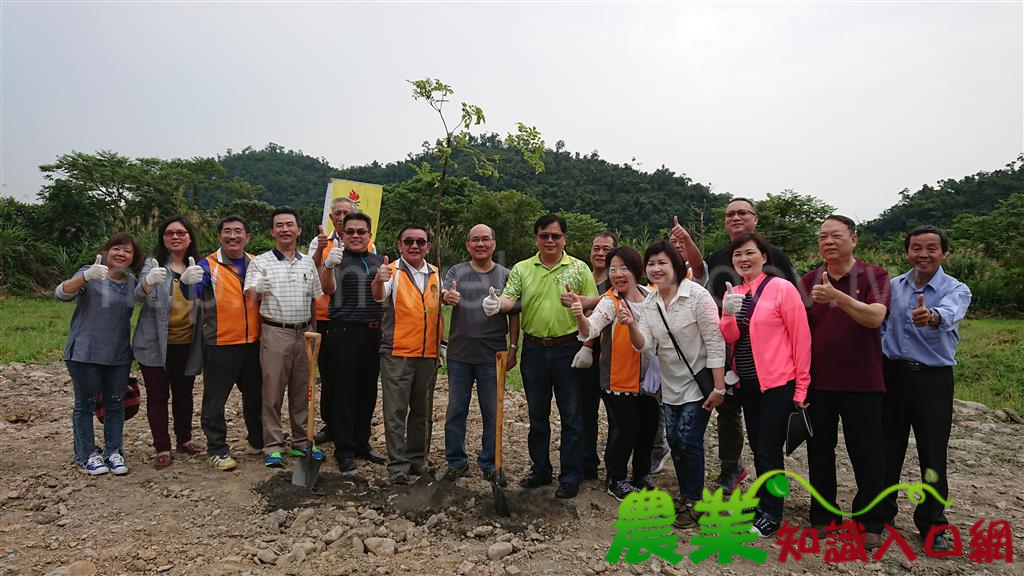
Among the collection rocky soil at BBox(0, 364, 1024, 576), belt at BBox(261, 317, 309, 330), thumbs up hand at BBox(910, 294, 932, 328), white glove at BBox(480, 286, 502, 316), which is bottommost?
rocky soil at BBox(0, 364, 1024, 576)

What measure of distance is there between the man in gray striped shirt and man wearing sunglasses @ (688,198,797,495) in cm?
290

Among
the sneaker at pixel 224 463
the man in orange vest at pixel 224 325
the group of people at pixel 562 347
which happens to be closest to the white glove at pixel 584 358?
the group of people at pixel 562 347

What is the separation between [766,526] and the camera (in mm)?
3721

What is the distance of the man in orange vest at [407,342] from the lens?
448 centimetres

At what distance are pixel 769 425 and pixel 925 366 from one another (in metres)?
1.04

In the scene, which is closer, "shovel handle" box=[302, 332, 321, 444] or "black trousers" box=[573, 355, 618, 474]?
"black trousers" box=[573, 355, 618, 474]

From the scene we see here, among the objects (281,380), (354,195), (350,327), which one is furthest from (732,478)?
(354,195)

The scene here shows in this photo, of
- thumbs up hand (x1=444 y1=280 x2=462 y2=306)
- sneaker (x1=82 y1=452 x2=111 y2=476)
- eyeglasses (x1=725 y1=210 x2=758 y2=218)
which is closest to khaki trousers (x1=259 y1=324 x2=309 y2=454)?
sneaker (x1=82 y1=452 x2=111 y2=476)

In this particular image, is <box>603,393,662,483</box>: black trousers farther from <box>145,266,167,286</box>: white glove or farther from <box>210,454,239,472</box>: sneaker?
<box>145,266,167,286</box>: white glove

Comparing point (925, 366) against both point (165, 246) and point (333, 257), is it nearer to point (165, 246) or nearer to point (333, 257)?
point (333, 257)

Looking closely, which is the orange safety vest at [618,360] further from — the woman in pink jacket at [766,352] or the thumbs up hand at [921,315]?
the thumbs up hand at [921,315]

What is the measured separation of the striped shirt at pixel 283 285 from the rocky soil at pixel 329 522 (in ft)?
3.93

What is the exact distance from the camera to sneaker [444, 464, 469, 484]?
443cm

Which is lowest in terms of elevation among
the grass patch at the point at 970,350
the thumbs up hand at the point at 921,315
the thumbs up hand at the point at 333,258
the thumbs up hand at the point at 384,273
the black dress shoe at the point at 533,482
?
the black dress shoe at the point at 533,482
